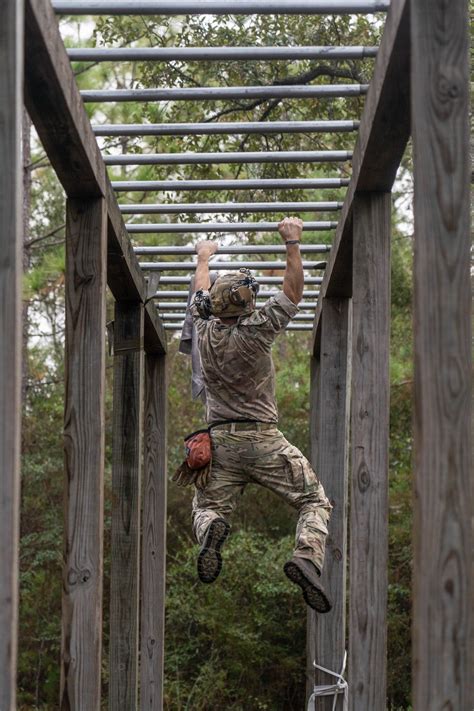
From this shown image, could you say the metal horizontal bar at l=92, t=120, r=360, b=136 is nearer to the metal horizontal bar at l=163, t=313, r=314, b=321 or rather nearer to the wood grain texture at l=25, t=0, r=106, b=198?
the wood grain texture at l=25, t=0, r=106, b=198

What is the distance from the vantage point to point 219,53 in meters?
4.52

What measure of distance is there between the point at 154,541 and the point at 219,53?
5.00 m

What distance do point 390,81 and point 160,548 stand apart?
18.2 feet

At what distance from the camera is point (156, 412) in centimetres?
894

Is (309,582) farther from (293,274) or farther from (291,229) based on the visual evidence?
(291,229)

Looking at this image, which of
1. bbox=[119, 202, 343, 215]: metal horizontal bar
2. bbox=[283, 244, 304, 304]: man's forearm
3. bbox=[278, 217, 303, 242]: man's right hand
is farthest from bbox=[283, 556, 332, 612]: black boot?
bbox=[119, 202, 343, 215]: metal horizontal bar

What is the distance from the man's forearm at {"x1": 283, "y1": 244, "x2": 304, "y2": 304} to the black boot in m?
1.25

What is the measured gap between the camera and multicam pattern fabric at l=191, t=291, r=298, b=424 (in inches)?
230

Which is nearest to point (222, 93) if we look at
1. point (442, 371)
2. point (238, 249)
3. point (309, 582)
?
point (309, 582)

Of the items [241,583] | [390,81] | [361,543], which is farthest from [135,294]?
[241,583]

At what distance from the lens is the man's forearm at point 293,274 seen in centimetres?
566

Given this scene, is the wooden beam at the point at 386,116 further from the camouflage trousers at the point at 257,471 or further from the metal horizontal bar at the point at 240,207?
the camouflage trousers at the point at 257,471

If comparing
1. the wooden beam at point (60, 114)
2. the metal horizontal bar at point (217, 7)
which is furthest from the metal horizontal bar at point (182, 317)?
the metal horizontal bar at point (217, 7)

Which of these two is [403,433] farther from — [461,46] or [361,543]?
[461,46]
